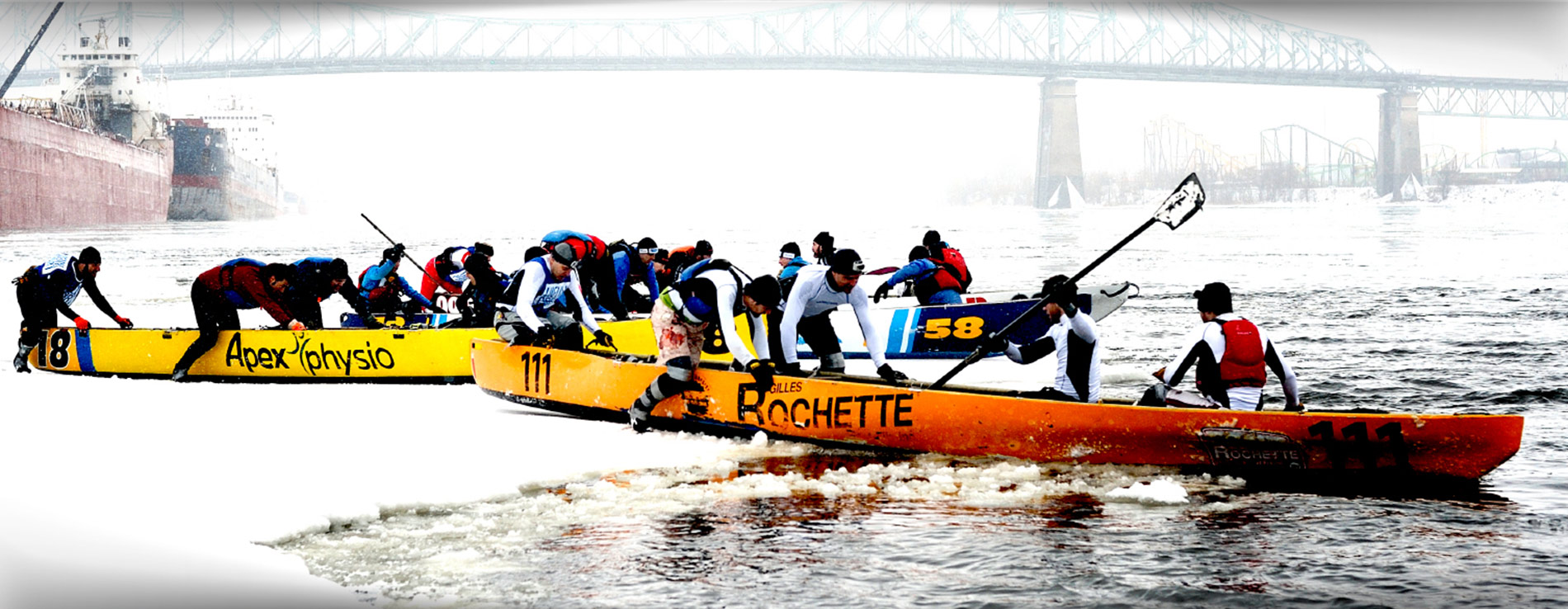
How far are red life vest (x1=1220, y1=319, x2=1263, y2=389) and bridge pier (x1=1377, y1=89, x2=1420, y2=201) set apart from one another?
7.65m

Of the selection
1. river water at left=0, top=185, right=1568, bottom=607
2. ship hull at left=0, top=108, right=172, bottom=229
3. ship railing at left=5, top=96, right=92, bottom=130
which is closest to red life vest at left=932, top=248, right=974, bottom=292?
river water at left=0, top=185, right=1568, bottom=607


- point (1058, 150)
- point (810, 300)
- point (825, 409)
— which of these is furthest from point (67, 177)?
point (825, 409)

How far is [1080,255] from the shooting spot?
140ft

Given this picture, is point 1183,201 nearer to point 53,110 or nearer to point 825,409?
point 825,409

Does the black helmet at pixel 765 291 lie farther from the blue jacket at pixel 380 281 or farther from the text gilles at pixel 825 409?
the blue jacket at pixel 380 281

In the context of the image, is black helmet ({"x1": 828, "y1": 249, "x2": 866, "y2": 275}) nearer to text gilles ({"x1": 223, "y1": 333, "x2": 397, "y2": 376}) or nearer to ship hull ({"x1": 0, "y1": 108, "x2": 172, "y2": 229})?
text gilles ({"x1": 223, "y1": 333, "x2": 397, "y2": 376})

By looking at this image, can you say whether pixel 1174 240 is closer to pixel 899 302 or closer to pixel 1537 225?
pixel 1537 225

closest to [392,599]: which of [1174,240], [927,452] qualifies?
[927,452]

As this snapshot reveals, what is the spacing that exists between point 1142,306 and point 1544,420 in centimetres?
1225

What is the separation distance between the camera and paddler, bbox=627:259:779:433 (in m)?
7.78

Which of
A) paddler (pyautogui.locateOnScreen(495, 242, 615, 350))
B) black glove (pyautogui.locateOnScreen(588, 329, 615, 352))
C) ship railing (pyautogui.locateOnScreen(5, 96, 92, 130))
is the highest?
ship railing (pyautogui.locateOnScreen(5, 96, 92, 130))

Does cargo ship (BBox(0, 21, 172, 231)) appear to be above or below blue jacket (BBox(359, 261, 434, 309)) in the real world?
above

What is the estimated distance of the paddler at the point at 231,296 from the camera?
10.5 m

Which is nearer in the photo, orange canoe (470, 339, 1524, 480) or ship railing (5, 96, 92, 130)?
orange canoe (470, 339, 1524, 480)
